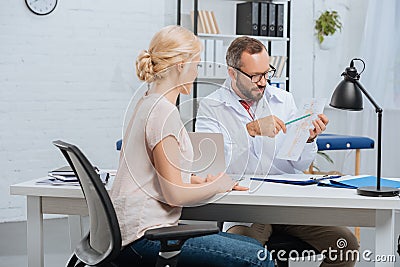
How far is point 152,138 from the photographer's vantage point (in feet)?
6.91

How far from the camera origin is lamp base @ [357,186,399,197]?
2311 millimetres

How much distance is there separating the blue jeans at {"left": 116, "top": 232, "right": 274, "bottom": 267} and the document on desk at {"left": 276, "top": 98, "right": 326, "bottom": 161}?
69 centimetres

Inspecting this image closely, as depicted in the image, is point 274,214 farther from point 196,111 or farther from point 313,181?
point 196,111

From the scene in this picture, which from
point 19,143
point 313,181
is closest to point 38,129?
point 19,143

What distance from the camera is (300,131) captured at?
8.91ft

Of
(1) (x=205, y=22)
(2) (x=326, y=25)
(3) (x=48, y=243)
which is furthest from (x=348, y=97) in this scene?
(2) (x=326, y=25)

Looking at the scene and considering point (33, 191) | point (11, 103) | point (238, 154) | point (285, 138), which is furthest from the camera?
point (11, 103)

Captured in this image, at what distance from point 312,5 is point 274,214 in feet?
13.6

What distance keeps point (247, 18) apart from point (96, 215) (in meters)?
3.86

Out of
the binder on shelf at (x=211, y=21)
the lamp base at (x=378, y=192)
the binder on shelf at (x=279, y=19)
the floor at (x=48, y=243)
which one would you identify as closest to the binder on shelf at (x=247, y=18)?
the binder on shelf at (x=279, y=19)

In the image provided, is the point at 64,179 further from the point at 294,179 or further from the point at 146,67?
the point at 294,179

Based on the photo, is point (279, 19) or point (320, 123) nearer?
point (320, 123)

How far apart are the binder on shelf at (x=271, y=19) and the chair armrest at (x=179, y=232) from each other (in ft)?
12.9

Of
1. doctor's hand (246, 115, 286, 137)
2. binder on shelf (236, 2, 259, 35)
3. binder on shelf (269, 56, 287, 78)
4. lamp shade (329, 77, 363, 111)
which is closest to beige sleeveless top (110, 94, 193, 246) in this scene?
doctor's hand (246, 115, 286, 137)
